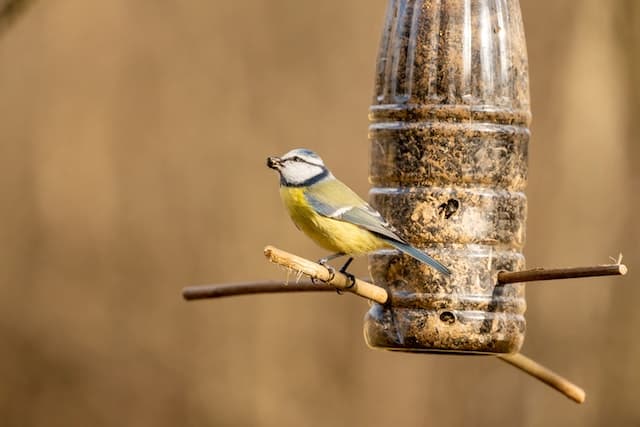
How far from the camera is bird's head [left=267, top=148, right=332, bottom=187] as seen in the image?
462 centimetres

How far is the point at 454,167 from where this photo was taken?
14.9 ft

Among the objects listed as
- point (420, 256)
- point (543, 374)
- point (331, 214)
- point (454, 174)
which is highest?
point (454, 174)

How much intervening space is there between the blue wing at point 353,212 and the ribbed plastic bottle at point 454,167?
0.16 metres

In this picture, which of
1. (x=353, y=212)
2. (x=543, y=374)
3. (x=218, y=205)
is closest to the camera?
(x=353, y=212)

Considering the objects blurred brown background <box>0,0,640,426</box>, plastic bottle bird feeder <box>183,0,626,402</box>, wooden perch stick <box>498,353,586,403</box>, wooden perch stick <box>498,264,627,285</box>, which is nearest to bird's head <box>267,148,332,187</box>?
plastic bottle bird feeder <box>183,0,626,402</box>

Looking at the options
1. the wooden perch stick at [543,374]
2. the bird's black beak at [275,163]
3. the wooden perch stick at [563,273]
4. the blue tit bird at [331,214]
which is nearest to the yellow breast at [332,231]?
the blue tit bird at [331,214]

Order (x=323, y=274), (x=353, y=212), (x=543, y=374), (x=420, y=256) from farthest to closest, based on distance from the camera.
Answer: (x=543, y=374)
(x=353, y=212)
(x=420, y=256)
(x=323, y=274)

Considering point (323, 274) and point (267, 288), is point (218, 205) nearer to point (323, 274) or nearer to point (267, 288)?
point (267, 288)

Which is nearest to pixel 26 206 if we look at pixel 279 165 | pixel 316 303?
pixel 316 303

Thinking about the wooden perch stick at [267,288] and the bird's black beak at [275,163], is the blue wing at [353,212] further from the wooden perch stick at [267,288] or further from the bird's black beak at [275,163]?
the wooden perch stick at [267,288]

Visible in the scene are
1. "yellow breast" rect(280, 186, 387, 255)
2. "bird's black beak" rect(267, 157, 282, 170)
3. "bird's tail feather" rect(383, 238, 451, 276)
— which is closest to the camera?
"bird's tail feather" rect(383, 238, 451, 276)

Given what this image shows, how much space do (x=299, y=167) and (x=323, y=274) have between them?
82 centimetres

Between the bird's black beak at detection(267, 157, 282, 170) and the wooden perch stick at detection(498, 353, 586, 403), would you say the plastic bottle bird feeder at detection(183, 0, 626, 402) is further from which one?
the bird's black beak at detection(267, 157, 282, 170)

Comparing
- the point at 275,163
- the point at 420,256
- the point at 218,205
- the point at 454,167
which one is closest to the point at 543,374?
the point at 420,256
